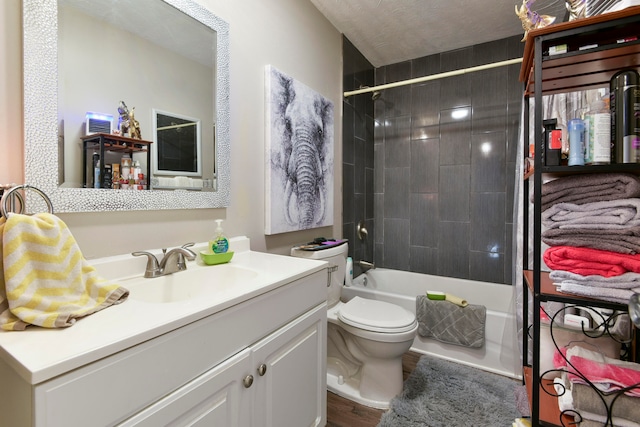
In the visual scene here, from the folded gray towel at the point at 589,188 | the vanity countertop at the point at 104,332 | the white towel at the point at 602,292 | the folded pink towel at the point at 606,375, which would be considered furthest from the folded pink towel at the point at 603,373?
the vanity countertop at the point at 104,332

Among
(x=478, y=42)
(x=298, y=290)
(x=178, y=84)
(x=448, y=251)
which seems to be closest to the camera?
(x=298, y=290)

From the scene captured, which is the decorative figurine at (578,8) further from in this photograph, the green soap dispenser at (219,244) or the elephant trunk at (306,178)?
the green soap dispenser at (219,244)

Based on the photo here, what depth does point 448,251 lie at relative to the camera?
282 centimetres

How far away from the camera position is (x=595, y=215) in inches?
37.8

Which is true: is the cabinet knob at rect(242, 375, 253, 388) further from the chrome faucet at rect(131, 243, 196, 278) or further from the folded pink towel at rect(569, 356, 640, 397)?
the folded pink towel at rect(569, 356, 640, 397)

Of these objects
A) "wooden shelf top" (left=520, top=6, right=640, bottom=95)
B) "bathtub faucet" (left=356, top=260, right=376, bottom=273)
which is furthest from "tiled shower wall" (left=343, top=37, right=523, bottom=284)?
"wooden shelf top" (left=520, top=6, right=640, bottom=95)

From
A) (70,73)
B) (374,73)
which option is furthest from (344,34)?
(70,73)

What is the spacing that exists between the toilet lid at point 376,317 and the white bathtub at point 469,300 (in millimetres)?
463

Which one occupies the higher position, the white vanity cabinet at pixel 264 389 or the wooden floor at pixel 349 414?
the white vanity cabinet at pixel 264 389

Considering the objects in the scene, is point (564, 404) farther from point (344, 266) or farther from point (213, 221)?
point (213, 221)

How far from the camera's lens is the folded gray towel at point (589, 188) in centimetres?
93

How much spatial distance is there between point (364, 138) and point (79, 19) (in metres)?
2.29

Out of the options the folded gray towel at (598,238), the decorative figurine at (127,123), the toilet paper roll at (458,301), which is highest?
the decorative figurine at (127,123)

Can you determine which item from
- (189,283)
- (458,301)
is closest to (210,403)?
(189,283)
